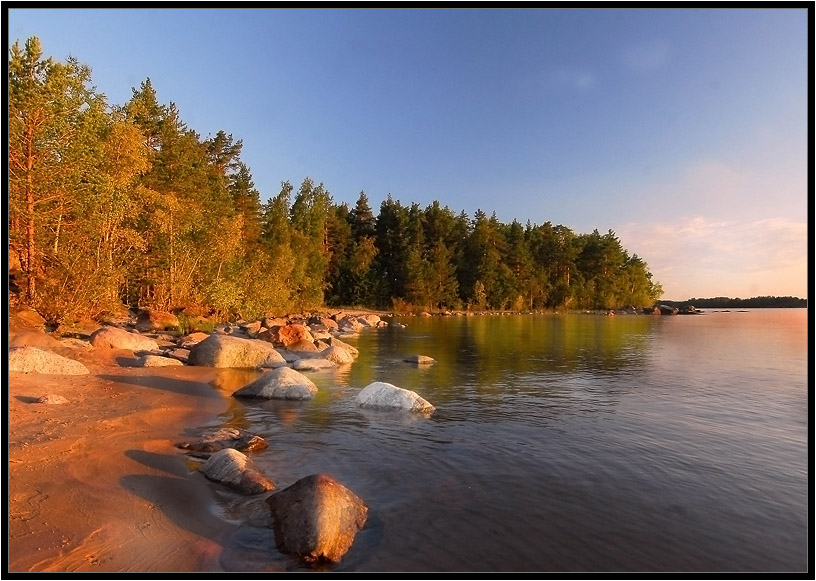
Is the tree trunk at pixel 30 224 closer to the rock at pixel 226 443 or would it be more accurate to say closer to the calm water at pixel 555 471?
the calm water at pixel 555 471

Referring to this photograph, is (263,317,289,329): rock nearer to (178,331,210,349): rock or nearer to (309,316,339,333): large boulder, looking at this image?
(309,316,339,333): large boulder

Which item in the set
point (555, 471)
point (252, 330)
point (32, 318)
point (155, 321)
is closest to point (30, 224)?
point (32, 318)

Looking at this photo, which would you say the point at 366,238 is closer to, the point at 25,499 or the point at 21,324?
the point at 21,324

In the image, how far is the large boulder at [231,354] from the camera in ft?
68.9

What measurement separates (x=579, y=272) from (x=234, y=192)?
81.4 m

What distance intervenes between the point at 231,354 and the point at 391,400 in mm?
10196

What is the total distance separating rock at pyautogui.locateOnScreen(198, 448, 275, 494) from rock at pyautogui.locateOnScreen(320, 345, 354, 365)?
15.5 metres

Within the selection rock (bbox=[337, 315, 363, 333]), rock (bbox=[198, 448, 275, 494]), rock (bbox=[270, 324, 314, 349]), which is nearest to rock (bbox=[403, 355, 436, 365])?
rock (bbox=[270, 324, 314, 349])

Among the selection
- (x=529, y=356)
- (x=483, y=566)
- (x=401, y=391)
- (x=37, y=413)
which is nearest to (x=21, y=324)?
(x=37, y=413)

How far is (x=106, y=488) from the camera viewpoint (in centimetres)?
739

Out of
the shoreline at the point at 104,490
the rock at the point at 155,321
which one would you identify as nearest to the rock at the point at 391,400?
the shoreline at the point at 104,490

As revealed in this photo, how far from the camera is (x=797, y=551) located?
6.85 m

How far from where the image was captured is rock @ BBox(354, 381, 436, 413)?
47.1 feet

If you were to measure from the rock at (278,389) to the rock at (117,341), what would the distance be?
10.2 metres
